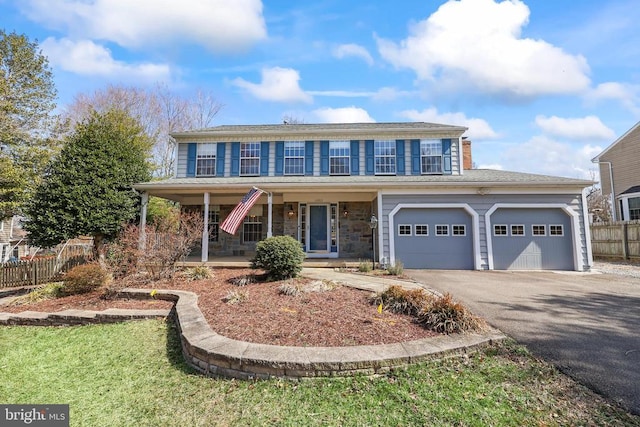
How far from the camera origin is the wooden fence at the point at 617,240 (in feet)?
42.5

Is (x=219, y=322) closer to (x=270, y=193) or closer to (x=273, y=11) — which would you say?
(x=270, y=193)

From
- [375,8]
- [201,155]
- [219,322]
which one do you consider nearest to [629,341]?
[219,322]

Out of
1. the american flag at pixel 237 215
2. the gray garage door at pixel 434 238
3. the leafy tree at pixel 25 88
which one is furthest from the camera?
the leafy tree at pixel 25 88

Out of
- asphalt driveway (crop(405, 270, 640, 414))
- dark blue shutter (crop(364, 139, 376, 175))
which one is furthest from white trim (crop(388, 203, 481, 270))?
dark blue shutter (crop(364, 139, 376, 175))

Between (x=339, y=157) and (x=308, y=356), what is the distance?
33.7 ft

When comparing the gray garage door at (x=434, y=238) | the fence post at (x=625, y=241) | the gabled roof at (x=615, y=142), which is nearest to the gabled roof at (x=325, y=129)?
the gray garage door at (x=434, y=238)

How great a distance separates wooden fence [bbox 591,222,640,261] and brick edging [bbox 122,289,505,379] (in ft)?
47.9

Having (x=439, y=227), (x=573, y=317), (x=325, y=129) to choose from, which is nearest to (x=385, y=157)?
(x=325, y=129)

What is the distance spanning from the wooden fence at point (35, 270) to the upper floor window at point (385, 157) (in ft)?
37.8

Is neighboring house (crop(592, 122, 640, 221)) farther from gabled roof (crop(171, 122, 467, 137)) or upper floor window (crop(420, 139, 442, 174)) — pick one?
upper floor window (crop(420, 139, 442, 174))

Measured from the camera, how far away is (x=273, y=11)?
816cm

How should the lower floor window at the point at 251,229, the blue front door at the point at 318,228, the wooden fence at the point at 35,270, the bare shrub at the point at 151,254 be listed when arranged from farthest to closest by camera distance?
the lower floor window at the point at 251,229, the blue front door at the point at 318,228, the wooden fence at the point at 35,270, the bare shrub at the point at 151,254

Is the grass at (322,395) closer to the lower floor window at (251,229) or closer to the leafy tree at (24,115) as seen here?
the lower floor window at (251,229)

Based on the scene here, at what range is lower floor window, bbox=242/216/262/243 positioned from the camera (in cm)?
1325
